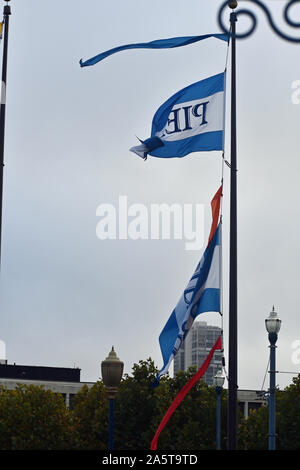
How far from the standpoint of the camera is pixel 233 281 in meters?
21.8

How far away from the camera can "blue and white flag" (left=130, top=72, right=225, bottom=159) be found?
24.3 m

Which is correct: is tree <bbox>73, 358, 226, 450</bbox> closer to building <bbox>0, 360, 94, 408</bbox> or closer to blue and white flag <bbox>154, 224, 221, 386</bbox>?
blue and white flag <bbox>154, 224, 221, 386</bbox>

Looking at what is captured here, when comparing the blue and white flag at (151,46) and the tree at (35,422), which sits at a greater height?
the blue and white flag at (151,46)

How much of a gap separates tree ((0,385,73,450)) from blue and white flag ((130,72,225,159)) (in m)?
44.9

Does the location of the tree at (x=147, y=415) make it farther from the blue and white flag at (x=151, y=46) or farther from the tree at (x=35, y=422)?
the blue and white flag at (x=151, y=46)

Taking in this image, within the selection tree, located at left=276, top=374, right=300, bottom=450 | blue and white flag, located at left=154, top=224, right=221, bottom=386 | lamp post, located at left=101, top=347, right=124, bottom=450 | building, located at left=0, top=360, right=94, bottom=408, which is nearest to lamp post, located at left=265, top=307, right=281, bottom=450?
lamp post, located at left=101, top=347, right=124, bottom=450

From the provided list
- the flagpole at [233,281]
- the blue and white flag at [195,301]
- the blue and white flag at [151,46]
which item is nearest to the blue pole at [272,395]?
the blue and white flag at [195,301]

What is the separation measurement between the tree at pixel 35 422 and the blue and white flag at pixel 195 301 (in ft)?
149

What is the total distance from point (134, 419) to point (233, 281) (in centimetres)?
4464

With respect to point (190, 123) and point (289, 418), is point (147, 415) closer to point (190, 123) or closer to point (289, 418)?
point (289, 418)

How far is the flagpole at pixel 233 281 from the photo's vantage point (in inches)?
813
